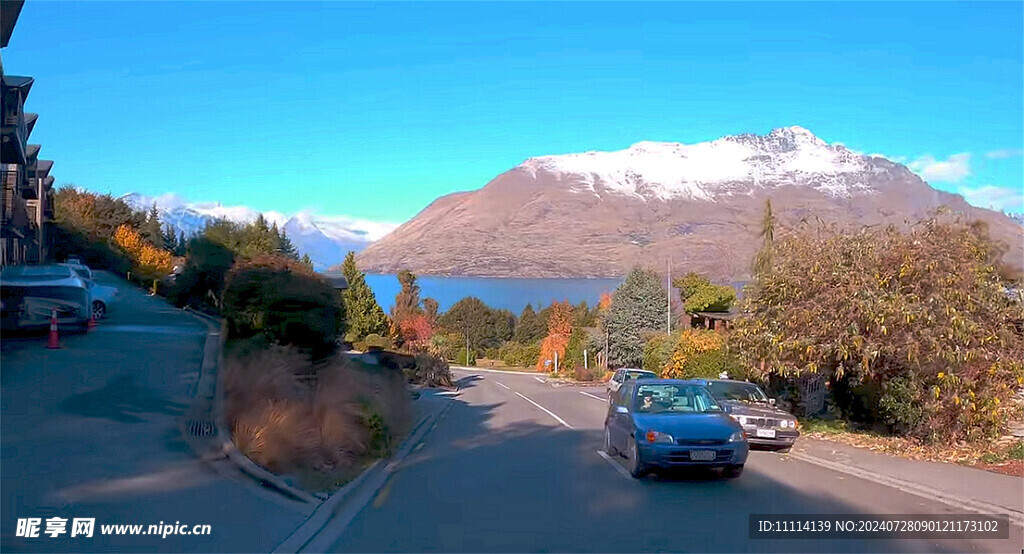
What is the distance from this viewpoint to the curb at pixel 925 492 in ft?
34.3

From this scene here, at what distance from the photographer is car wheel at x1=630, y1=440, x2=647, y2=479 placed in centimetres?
1255

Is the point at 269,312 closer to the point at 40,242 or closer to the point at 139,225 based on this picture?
the point at 40,242

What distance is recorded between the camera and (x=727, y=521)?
9.77 meters

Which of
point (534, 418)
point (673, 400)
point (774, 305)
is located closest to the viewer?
point (673, 400)

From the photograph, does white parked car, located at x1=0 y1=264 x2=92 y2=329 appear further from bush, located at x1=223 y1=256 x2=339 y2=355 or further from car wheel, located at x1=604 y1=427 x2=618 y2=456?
car wheel, located at x1=604 y1=427 x2=618 y2=456

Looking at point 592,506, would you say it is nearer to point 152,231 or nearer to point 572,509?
point 572,509

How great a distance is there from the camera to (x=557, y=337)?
3113 inches

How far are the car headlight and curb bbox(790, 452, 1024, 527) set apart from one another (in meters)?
3.43

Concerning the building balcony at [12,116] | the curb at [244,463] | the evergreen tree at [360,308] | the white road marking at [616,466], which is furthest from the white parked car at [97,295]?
the evergreen tree at [360,308]

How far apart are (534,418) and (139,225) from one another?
42124 millimetres

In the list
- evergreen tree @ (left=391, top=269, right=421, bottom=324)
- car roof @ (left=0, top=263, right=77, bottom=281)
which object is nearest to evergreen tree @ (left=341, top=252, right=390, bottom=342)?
evergreen tree @ (left=391, top=269, right=421, bottom=324)

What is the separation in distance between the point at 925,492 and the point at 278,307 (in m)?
12.4

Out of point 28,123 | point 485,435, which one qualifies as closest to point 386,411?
point 485,435

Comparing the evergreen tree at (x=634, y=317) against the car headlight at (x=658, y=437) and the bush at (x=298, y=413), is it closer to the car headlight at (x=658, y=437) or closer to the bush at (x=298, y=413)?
the bush at (x=298, y=413)
